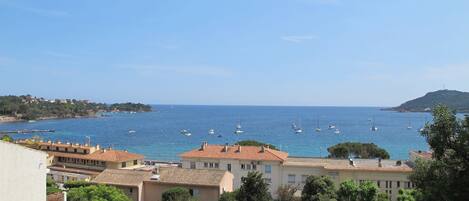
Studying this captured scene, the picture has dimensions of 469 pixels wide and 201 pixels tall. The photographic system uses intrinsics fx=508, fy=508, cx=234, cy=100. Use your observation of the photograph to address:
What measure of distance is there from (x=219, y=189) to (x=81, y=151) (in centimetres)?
2959

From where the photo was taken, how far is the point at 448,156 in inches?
706

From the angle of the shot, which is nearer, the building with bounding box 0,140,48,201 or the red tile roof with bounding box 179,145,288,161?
the building with bounding box 0,140,48,201

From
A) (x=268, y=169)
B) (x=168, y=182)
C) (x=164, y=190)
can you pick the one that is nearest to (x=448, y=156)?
(x=168, y=182)

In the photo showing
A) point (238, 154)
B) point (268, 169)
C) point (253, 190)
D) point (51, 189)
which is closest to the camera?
point (253, 190)

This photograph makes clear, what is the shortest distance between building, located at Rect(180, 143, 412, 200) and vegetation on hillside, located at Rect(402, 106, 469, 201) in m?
31.6

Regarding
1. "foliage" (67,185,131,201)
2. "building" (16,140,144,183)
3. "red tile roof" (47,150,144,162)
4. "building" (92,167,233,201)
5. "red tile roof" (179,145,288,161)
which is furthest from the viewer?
"red tile roof" (47,150,144,162)

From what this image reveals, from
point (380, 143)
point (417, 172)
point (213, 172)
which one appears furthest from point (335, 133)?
point (417, 172)

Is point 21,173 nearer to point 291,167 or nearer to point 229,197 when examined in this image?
point 229,197

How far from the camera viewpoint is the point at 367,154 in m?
75.4

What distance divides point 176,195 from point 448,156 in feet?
87.4

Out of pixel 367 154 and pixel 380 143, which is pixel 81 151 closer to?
pixel 367 154

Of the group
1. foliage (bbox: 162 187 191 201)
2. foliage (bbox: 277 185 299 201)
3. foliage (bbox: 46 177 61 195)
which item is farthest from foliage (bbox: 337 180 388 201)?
foliage (bbox: 46 177 61 195)

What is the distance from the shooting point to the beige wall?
44281 mm

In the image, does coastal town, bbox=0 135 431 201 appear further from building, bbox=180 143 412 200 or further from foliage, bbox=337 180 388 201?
foliage, bbox=337 180 388 201
